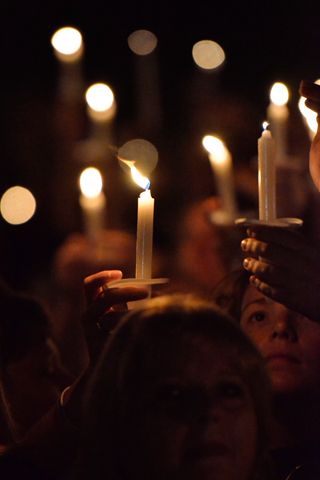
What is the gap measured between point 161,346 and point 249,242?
0.37m

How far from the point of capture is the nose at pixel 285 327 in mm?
3568

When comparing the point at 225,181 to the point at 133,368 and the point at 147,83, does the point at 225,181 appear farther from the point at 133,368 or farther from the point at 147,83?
the point at 147,83

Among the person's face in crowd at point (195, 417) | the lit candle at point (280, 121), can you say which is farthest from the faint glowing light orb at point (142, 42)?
the person's face in crowd at point (195, 417)

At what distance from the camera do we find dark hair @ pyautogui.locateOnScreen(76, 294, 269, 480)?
287 centimetres

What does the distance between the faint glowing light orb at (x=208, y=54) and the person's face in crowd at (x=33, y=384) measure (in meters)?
4.29

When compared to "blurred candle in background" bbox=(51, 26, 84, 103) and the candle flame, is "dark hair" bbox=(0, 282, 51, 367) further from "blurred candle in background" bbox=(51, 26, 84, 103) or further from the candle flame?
"blurred candle in background" bbox=(51, 26, 84, 103)

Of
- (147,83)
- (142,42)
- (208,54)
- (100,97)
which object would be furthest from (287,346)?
(142,42)

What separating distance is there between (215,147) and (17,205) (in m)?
3.72

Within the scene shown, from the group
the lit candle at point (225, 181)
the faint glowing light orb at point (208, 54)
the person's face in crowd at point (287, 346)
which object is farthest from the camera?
the faint glowing light orb at point (208, 54)

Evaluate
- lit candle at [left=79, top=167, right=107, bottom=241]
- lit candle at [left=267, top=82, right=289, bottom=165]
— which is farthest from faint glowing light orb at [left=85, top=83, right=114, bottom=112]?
lit candle at [left=267, top=82, right=289, bottom=165]

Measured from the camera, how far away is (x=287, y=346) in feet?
11.6

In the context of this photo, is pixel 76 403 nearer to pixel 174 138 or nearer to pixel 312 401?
pixel 312 401

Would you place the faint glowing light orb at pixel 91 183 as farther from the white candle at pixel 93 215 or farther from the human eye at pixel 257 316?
the human eye at pixel 257 316

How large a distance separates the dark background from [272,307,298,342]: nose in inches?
87.3
